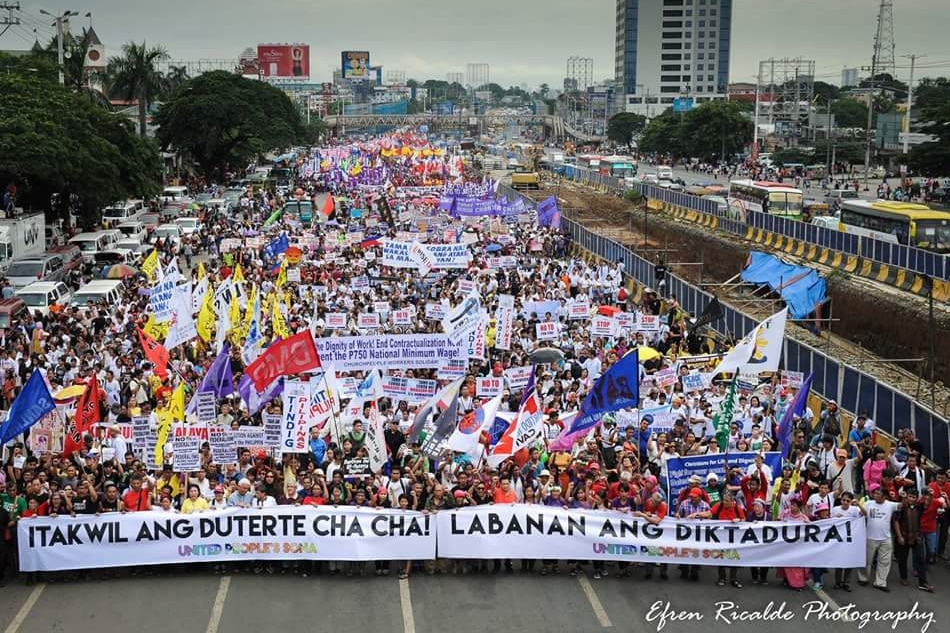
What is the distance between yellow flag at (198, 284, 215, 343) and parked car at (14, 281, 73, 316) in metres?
8.29

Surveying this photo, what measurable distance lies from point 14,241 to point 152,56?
40.2 metres

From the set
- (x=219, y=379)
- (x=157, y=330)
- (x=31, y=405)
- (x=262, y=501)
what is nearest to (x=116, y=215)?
(x=157, y=330)

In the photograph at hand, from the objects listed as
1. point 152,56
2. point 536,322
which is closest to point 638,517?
point 536,322

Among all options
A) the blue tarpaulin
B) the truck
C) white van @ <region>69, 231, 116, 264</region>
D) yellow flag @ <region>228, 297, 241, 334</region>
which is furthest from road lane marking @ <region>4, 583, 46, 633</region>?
white van @ <region>69, 231, 116, 264</region>

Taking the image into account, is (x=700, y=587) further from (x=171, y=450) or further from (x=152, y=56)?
(x=152, y=56)

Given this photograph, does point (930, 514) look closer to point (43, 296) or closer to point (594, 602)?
point (594, 602)

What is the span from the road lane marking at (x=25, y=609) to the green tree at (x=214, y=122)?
69.9 metres

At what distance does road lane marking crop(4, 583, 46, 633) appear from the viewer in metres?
11.2

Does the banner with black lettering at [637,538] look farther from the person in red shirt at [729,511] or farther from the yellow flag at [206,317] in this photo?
the yellow flag at [206,317]

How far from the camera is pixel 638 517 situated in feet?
39.8

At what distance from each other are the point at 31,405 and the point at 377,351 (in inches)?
210

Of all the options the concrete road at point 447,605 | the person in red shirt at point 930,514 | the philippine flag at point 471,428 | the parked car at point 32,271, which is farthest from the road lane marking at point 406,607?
the parked car at point 32,271

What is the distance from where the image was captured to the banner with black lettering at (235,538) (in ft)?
39.6

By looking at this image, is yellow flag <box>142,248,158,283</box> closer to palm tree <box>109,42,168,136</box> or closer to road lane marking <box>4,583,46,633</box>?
road lane marking <box>4,583,46,633</box>
